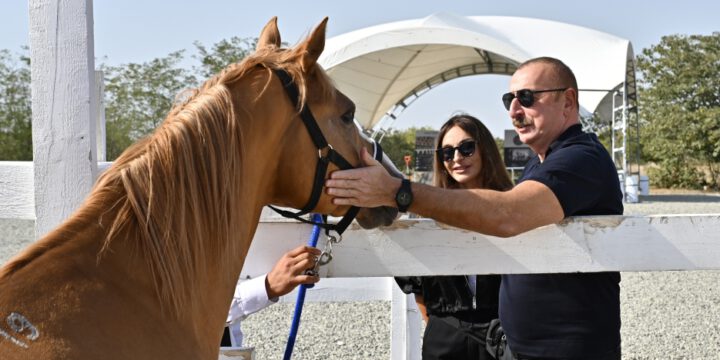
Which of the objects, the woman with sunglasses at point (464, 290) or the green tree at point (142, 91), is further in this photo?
the green tree at point (142, 91)

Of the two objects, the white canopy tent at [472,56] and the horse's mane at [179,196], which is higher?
the white canopy tent at [472,56]

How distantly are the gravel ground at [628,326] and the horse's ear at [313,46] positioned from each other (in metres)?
4.19

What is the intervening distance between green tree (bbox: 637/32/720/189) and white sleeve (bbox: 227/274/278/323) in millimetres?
34078

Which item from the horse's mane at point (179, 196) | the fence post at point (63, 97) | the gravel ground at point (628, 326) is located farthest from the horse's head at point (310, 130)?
the gravel ground at point (628, 326)

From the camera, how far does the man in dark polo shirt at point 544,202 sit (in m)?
1.99

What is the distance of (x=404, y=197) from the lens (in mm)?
1971

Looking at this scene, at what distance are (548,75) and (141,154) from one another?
1489 mm

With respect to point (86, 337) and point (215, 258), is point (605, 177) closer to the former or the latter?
point (215, 258)

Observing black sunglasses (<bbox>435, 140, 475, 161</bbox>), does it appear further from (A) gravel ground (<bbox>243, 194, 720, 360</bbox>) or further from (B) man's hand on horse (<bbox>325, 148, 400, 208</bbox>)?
(A) gravel ground (<bbox>243, 194, 720, 360</bbox>)

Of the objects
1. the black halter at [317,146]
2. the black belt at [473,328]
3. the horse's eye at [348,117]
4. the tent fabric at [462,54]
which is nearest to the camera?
the black halter at [317,146]

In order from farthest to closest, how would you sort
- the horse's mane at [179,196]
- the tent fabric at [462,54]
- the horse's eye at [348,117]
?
the tent fabric at [462,54], the horse's eye at [348,117], the horse's mane at [179,196]

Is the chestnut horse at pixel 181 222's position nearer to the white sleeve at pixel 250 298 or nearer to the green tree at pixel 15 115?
the white sleeve at pixel 250 298

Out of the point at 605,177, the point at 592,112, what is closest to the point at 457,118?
the point at 605,177

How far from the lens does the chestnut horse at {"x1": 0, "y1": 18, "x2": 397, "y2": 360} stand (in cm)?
142
